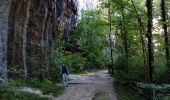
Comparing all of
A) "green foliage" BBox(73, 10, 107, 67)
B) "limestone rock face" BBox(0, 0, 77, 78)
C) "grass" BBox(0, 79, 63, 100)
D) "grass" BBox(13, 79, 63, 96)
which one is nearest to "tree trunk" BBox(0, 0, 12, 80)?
"limestone rock face" BBox(0, 0, 77, 78)

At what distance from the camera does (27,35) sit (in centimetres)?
2620

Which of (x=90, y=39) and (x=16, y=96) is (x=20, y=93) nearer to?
(x=16, y=96)

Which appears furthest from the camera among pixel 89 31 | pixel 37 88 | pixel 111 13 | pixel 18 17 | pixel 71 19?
pixel 89 31

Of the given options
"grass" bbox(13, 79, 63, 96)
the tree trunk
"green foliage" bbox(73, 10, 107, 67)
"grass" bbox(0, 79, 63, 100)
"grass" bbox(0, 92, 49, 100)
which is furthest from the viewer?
"green foliage" bbox(73, 10, 107, 67)

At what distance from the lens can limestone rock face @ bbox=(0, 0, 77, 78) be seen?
21.7 meters

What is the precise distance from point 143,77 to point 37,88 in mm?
8474

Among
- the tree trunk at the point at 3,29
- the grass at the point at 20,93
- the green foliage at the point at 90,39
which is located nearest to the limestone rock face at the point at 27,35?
the tree trunk at the point at 3,29

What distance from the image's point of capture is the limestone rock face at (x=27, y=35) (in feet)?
71.1

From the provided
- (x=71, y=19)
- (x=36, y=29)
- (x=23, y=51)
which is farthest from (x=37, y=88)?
→ (x=71, y=19)

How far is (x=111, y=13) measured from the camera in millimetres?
35312

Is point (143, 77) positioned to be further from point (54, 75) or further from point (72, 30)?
point (72, 30)

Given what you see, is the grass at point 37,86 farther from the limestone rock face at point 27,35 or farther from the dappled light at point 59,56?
the limestone rock face at point 27,35

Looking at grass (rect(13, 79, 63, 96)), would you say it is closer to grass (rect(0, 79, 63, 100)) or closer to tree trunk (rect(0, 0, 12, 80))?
grass (rect(0, 79, 63, 100))

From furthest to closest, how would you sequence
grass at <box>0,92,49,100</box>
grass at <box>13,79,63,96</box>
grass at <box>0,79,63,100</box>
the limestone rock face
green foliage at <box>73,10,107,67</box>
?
green foliage at <box>73,10,107,67</box>
the limestone rock face
grass at <box>13,79,63,96</box>
grass at <box>0,79,63,100</box>
grass at <box>0,92,49,100</box>
